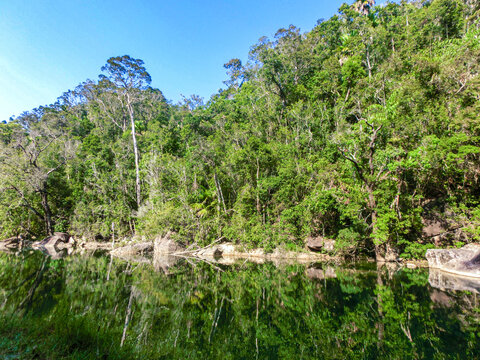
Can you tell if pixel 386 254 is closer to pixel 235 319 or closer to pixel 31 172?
pixel 235 319

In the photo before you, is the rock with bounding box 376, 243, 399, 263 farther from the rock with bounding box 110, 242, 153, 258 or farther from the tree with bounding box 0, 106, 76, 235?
the tree with bounding box 0, 106, 76, 235

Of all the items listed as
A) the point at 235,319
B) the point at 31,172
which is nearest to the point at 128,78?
the point at 31,172

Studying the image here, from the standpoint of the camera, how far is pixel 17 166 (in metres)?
25.3

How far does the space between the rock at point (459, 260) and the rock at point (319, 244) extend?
567 centimetres

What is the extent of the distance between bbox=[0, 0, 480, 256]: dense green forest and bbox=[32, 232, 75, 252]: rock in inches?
65.7

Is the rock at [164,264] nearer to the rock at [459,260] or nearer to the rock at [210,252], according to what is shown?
the rock at [210,252]

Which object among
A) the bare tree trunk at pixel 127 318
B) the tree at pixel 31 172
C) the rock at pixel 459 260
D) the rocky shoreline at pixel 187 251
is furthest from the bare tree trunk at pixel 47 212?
the rock at pixel 459 260

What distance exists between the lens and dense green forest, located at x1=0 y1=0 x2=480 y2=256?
46.5 ft

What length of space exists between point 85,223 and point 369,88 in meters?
31.3

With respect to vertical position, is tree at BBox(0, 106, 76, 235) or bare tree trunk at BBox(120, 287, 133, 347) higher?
tree at BBox(0, 106, 76, 235)

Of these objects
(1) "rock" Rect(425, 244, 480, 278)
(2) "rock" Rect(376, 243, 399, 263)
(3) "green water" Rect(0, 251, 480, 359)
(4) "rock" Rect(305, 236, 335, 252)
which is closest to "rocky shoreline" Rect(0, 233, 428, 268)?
(4) "rock" Rect(305, 236, 335, 252)

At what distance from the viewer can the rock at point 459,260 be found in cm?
1022

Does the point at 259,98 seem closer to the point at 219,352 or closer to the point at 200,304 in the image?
the point at 200,304

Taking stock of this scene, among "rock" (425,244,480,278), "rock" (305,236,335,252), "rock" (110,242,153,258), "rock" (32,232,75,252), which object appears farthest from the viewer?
"rock" (32,232,75,252)
